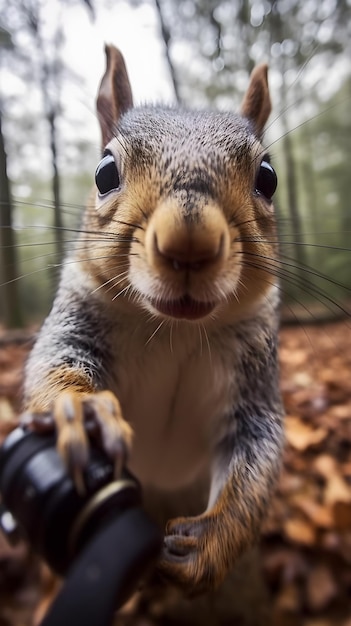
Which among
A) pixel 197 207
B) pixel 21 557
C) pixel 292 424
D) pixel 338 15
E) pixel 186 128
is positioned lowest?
pixel 21 557

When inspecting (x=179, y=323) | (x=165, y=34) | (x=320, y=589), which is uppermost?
(x=165, y=34)

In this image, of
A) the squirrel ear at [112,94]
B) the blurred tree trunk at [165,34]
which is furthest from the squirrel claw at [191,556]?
the blurred tree trunk at [165,34]

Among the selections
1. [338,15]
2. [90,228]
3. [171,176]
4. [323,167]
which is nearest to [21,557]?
[90,228]

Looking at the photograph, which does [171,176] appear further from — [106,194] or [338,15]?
[338,15]

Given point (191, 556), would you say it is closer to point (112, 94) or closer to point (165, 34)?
point (112, 94)

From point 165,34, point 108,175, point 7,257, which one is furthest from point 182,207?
point 7,257

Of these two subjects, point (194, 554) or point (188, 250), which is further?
point (194, 554)

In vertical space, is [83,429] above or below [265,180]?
below

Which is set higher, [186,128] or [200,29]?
[200,29]
